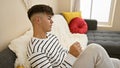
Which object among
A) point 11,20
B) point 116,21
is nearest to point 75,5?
point 116,21

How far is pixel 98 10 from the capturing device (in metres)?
3.81

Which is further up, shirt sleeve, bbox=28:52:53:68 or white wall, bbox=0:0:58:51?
white wall, bbox=0:0:58:51

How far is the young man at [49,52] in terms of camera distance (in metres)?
1.39

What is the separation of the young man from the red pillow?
4.66ft

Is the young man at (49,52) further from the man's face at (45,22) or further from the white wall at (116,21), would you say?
the white wall at (116,21)

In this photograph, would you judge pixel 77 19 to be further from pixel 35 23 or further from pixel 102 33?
pixel 35 23

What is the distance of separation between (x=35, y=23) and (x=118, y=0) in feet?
8.16

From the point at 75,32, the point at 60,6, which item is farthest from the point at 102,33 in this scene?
the point at 60,6

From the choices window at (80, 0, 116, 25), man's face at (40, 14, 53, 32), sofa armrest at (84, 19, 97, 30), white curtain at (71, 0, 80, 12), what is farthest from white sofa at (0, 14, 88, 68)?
window at (80, 0, 116, 25)

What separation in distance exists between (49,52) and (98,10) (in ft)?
8.43

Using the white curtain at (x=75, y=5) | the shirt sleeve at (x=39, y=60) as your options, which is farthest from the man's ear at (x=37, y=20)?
the white curtain at (x=75, y=5)

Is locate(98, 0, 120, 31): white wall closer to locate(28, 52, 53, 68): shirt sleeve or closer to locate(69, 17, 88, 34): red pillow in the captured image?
locate(69, 17, 88, 34): red pillow

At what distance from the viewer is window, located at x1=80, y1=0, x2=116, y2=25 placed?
373cm

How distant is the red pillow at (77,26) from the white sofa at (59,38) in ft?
0.74
